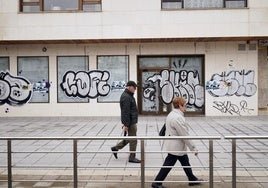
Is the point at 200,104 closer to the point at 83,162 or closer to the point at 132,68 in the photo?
the point at 132,68

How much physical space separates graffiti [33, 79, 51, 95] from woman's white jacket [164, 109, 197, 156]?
14189mm

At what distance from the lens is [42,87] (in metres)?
20.2

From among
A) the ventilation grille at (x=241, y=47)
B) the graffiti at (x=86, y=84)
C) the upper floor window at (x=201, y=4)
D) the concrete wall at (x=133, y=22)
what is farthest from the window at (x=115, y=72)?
the ventilation grille at (x=241, y=47)

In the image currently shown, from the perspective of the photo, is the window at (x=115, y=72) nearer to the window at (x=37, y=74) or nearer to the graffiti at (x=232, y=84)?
the window at (x=37, y=74)

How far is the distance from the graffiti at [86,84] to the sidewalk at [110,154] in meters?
1.44

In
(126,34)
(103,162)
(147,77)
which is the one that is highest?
(126,34)

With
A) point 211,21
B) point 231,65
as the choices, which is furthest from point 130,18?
point 231,65

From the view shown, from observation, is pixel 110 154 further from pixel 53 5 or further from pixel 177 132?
pixel 53 5

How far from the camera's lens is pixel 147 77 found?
65.9 ft

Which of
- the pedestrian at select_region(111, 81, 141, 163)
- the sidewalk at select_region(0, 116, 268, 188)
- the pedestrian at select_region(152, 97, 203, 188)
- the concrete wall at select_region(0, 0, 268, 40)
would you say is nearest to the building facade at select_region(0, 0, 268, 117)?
the concrete wall at select_region(0, 0, 268, 40)

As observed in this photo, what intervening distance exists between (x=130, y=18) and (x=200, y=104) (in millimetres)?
5591

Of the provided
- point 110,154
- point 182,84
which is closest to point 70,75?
point 182,84

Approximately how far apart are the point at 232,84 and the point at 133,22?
19.2 feet

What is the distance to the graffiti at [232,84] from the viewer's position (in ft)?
64.4
